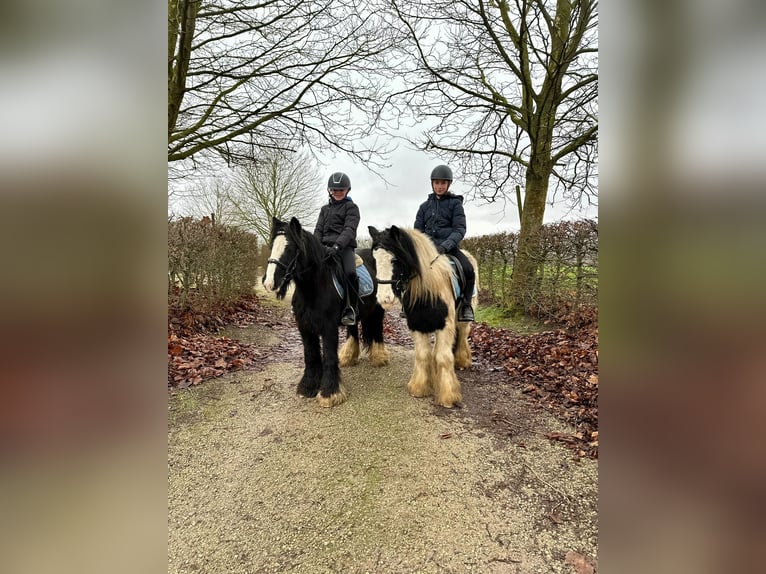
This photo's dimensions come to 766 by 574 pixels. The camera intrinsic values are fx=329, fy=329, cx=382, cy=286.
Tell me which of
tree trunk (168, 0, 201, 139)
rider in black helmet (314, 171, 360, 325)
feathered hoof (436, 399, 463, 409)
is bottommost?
feathered hoof (436, 399, 463, 409)

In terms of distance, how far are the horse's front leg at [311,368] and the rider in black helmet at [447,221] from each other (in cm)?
200

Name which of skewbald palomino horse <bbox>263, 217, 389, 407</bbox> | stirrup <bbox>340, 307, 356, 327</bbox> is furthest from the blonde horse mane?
skewbald palomino horse <bbox>263, 217, 389, 407</bbox>

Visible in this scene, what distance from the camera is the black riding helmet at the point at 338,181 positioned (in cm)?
465

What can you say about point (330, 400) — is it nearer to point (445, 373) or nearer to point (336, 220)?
point (445, 373)

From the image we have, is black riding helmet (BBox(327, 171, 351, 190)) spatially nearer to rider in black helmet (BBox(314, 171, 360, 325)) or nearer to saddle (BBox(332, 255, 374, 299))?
rider in black helmet (BBox(314, 171, 360, 325))

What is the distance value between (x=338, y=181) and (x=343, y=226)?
24.8 inches

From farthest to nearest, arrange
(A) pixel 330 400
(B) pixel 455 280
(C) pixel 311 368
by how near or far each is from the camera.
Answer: (B) pixel 455 280
(C) pixel 311 368
(A) pixel 330 400

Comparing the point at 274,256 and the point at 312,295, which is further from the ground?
the point at 274,256

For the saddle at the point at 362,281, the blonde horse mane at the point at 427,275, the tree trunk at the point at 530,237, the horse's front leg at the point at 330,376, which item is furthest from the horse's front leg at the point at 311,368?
the tree trunk at the point at 530,237

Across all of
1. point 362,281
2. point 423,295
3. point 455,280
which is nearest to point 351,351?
point 362,281

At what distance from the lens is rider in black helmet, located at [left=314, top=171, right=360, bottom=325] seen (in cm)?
437

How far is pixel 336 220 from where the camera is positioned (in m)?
4.79

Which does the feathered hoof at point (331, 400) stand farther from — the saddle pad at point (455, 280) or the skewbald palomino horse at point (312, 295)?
the saddle pad at point (455, 280)
